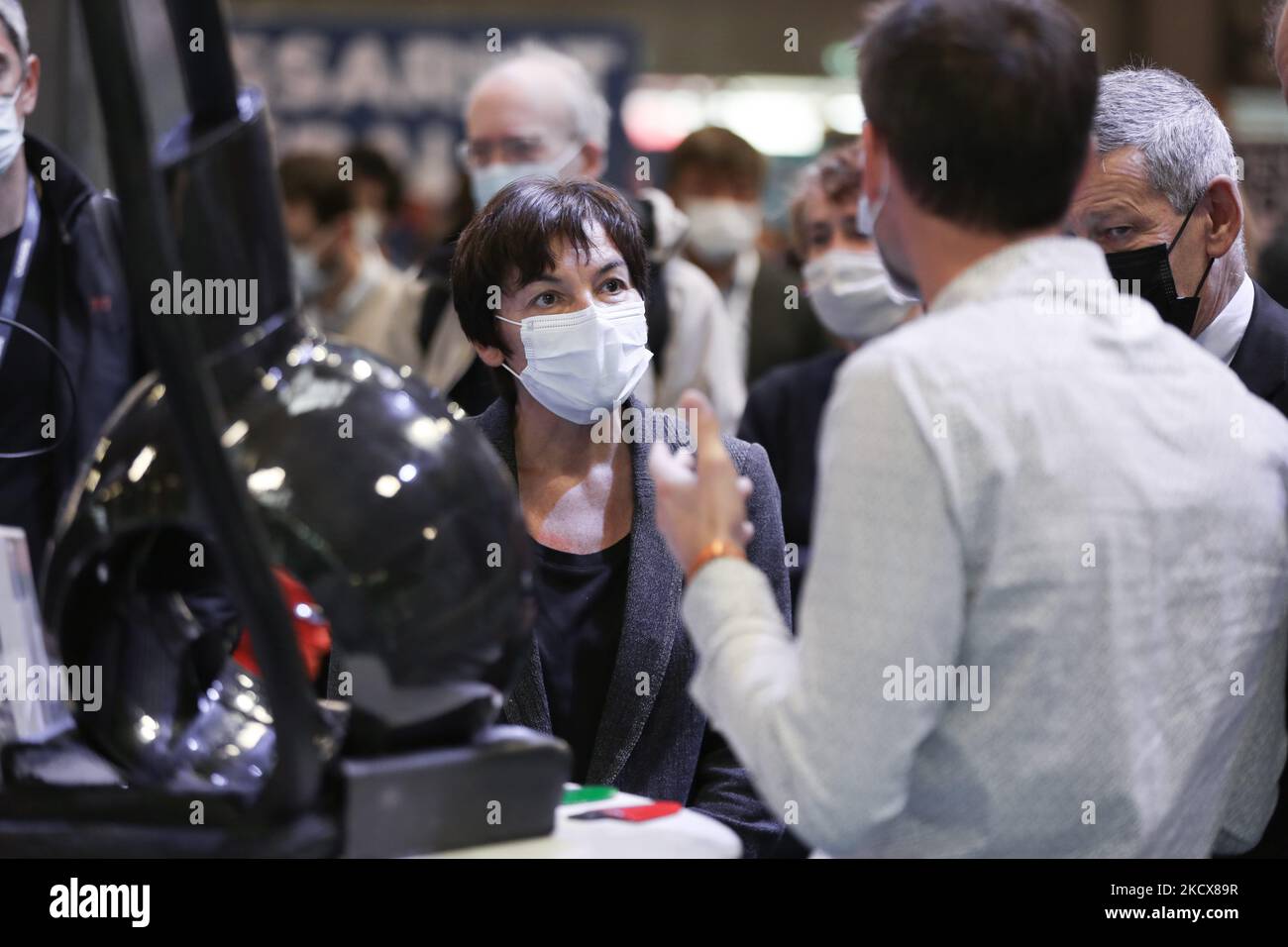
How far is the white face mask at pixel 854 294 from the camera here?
4.05 m

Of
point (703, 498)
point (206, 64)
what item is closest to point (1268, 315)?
point (703, 498)

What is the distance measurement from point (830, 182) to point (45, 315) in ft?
6.91

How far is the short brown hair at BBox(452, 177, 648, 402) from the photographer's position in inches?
96.7

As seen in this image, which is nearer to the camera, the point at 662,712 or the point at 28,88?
the point at 662,712

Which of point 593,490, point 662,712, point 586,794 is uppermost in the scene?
point 593,490

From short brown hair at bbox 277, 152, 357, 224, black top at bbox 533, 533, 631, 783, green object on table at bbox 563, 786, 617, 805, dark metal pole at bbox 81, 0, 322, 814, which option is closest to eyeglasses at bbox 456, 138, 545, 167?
black top at bbox 533, 533, 631, 783

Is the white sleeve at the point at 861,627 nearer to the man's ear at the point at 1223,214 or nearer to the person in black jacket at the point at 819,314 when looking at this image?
the man's ear at the point at 1223,214

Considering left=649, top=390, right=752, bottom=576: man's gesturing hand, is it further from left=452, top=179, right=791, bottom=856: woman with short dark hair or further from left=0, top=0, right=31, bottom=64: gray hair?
left=0, top=0, right=31, bottom=64: gray hair

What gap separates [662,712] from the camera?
234cm

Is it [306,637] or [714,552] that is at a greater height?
[714,552]

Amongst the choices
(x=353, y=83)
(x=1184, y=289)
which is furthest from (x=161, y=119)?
(x=353, y=83)

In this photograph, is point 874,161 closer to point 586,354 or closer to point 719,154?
point 586,354

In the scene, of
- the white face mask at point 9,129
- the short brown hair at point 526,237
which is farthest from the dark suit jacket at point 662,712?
the white face mask at point 9,129
